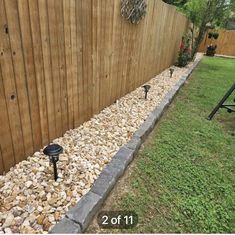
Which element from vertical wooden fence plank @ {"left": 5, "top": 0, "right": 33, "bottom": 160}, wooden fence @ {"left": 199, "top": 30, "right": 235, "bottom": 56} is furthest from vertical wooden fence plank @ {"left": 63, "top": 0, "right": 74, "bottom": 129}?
wooden fence @ {"left": 199, "top": 30, "right": 235, "bottom": 56}

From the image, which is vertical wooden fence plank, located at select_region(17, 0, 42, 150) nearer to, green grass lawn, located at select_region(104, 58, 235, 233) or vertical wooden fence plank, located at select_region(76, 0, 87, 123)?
vertical wooden fence plank, located at select_region(76, 0, 87, 123)

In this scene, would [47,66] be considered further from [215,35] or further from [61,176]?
[215,35]

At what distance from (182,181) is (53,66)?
5.71ft

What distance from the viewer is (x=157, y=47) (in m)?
5.66

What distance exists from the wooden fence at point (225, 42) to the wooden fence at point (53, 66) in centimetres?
1290

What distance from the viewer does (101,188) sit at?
188 centimetres

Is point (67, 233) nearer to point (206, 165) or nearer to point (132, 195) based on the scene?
point (132, 195)

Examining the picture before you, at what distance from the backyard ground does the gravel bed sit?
0.28m

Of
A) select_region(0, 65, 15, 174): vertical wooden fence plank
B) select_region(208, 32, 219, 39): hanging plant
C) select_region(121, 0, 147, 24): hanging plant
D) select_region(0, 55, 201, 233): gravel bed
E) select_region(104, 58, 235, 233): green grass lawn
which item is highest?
select_region(121, 0, 147, 24): hanging plant

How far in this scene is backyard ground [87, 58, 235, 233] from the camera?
5.75ft

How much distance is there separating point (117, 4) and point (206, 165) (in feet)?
8.23

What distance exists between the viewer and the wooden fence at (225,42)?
1437 centimetres

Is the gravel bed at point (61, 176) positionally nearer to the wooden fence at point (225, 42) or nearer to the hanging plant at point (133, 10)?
the hanging plant at point (133, 10)

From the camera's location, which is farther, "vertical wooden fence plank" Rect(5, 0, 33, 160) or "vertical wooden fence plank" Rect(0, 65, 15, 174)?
"vertical wooden fence plank" Rect(0, 65, 15, 174)
